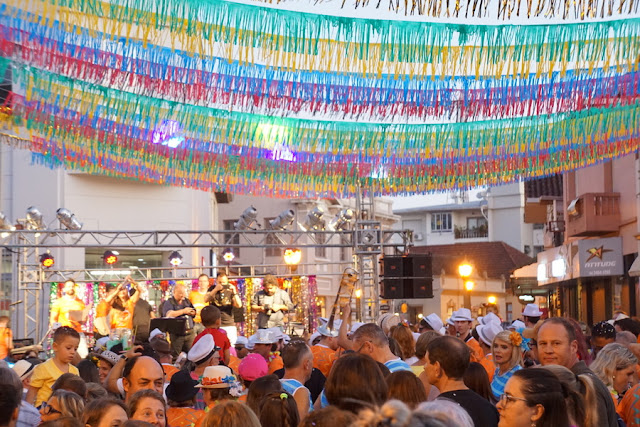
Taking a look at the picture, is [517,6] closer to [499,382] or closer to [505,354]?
[505,354]

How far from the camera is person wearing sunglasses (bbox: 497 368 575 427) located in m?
4.79

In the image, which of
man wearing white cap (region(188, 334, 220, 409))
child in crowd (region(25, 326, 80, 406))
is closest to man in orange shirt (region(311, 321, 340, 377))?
man wearing white cap (region(188, 334, 220, 409))

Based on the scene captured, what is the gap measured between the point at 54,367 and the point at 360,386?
4.20 meters

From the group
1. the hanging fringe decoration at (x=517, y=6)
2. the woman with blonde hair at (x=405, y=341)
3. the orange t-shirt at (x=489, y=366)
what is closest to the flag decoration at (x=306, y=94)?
the hanging fringe decoration at (x=517, y=6)

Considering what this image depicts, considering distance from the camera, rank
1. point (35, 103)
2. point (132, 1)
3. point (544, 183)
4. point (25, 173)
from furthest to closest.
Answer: point (544, 183) < point (25, 173) < point (35, 103) < point (132, 1)

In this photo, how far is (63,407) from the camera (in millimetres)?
6379

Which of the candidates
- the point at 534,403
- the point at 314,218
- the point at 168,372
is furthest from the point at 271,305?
the point at 534,403

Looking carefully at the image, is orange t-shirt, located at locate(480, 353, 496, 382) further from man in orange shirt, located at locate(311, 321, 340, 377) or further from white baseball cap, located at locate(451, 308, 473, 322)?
white baseball cap, located at locate(451, 308, 473, 322)

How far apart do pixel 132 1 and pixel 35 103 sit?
3.94 m

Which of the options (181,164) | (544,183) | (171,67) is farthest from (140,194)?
(171,67)

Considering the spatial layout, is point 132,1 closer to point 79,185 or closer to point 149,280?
point 149,280

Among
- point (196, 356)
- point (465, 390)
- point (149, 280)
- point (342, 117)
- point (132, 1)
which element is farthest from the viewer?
point (149, 280)

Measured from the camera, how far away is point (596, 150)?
1605 cm

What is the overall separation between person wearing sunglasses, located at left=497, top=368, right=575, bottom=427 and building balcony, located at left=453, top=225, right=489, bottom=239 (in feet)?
222
